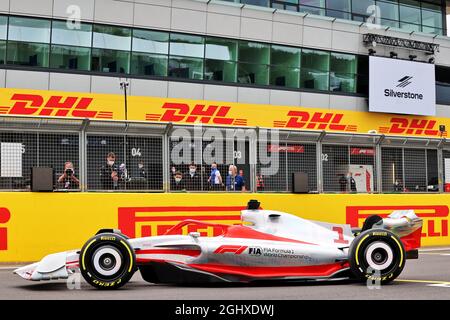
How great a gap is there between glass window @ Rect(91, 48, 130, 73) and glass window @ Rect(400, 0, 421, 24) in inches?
675

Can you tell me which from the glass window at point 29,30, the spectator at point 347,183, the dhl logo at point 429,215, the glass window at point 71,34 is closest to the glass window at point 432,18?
the glass window at point 71,34

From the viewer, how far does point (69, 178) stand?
13.6 metres

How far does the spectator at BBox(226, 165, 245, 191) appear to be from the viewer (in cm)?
1483

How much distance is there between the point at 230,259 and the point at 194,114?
2158cm

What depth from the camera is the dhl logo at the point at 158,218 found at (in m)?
13.9

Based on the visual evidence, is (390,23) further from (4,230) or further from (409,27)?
(4,230)

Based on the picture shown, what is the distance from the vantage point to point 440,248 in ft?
55.2

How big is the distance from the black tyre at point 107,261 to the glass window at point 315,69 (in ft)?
86.4

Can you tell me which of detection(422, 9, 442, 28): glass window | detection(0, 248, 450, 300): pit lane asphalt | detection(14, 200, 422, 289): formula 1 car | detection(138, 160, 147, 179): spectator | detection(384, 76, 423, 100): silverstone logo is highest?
detection(422, 9, 442, 28): glass window

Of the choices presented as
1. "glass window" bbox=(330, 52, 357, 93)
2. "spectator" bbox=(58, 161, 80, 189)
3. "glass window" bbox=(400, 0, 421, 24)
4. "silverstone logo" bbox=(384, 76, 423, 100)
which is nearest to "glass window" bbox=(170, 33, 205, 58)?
"glass window" bbox=(330, 52, 357, 93)

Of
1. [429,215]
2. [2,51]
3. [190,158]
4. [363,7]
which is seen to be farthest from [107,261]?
[363,7]

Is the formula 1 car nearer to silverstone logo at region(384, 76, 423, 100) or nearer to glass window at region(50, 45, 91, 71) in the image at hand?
glass window at region(50, 45, 91, 71)
